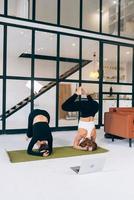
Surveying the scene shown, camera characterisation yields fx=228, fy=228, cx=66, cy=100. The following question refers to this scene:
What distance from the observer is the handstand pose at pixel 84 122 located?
14.3 ft

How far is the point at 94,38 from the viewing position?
6895mm

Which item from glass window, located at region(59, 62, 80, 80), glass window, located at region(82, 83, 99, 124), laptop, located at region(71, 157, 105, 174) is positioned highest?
glass window, located at region(59, 62, 80, 80)

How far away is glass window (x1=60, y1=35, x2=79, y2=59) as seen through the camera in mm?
6496

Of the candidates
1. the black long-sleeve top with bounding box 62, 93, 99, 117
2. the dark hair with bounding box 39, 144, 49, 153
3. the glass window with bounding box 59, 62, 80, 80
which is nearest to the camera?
the dark hair with bounding box 39, 144, 49, 153

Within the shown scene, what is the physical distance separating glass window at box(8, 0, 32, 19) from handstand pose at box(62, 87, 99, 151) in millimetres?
2832

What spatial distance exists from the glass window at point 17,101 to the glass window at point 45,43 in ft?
3.19

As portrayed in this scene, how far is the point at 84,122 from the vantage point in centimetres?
448

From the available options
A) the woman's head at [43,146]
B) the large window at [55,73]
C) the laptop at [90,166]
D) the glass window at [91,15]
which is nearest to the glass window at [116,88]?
the large window at [55,73]

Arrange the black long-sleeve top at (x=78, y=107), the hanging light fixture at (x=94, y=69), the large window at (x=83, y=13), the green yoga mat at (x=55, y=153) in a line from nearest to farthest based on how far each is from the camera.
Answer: the green yoga mat at (x=55, y=153) → the black long-sleeve top at (x=78, y=107) → the large window at (x=83, y=13) → the hanging light fixture at (x=94, y=69)

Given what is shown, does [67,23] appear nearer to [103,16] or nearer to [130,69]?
[103,16]

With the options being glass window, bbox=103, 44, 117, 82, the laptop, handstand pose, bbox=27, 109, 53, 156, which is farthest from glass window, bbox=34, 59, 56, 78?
the laptop

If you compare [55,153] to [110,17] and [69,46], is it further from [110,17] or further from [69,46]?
[110,17]

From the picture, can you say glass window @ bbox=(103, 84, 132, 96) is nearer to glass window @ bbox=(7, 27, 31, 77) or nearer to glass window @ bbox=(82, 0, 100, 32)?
glass window @ bbox=(82, 0, 100, 32)

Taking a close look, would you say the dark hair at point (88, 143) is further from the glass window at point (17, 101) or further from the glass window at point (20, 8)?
the glass window at point (20, 8)
